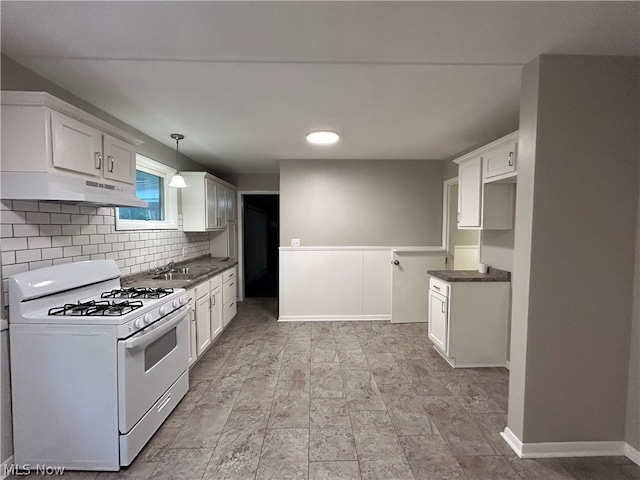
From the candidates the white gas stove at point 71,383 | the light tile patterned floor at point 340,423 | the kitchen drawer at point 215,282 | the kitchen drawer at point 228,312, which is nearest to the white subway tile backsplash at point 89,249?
the white gas stove at point 71,383

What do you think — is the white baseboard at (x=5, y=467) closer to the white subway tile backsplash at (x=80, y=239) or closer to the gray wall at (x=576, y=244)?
the white subway tile backsplash at (x=80, y=239)

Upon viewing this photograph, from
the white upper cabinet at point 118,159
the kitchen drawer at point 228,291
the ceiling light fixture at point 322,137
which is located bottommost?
the kitchen drawer at point 228,291

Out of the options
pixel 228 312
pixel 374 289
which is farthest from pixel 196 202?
pixel 374 289

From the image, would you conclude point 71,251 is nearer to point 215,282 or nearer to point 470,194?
point 215,282

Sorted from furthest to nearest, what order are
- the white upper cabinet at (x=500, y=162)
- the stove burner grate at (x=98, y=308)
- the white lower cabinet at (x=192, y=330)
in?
the white lower cabinet at (x=192, y=330) < the white upper cabinet at (x=500, y=162) < the stove burner grate at (x=98, y=308)

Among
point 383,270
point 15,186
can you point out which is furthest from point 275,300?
point 15,186

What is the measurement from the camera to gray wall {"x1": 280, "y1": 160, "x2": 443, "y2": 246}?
443 cm

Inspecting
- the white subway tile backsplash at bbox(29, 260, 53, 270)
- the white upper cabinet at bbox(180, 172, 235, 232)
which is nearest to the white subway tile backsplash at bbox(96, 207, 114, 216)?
the white subway tile backsplash at bbox(29, 260, 53, 270)

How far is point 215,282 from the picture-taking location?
3.55 meters

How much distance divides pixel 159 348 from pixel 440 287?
2.68 meters

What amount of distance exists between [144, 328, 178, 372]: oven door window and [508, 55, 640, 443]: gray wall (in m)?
2.34

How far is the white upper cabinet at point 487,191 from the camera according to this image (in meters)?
2.69

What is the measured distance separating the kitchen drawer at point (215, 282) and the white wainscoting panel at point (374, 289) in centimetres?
206

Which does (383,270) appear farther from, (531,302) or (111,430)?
(111,430)
